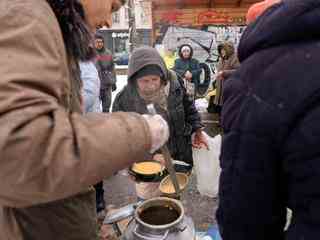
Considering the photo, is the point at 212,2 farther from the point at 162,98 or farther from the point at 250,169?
the point at 250,169

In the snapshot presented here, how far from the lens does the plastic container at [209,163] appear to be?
10.7 ft

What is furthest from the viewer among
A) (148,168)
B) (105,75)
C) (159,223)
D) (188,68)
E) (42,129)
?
(188,68)

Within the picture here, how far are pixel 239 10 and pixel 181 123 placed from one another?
7.41m

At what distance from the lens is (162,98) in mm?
3086

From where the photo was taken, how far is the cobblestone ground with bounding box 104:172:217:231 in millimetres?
3354

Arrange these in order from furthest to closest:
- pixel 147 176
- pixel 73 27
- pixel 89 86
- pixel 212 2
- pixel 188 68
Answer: pixel 212 2 → pixel 188 68 → pixel 89 86 → pixel 147 176 → pixel 73 27

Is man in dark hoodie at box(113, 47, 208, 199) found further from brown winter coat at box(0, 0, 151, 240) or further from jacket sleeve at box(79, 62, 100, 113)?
brown winter coat at box(0, 0, 151, 240)

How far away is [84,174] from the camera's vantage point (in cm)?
77

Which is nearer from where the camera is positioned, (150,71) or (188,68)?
(150,71)

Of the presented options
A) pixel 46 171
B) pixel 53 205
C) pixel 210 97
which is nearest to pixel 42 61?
pixel 46 171

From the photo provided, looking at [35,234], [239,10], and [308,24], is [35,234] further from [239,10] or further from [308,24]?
[239,10]

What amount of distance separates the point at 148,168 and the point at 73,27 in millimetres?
1698

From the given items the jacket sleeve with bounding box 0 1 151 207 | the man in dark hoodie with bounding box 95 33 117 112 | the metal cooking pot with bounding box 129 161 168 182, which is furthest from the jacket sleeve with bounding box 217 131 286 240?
the man in dark hoodie with bounding box 95 33 117 112

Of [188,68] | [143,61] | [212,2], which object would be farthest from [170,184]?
[212,2]
